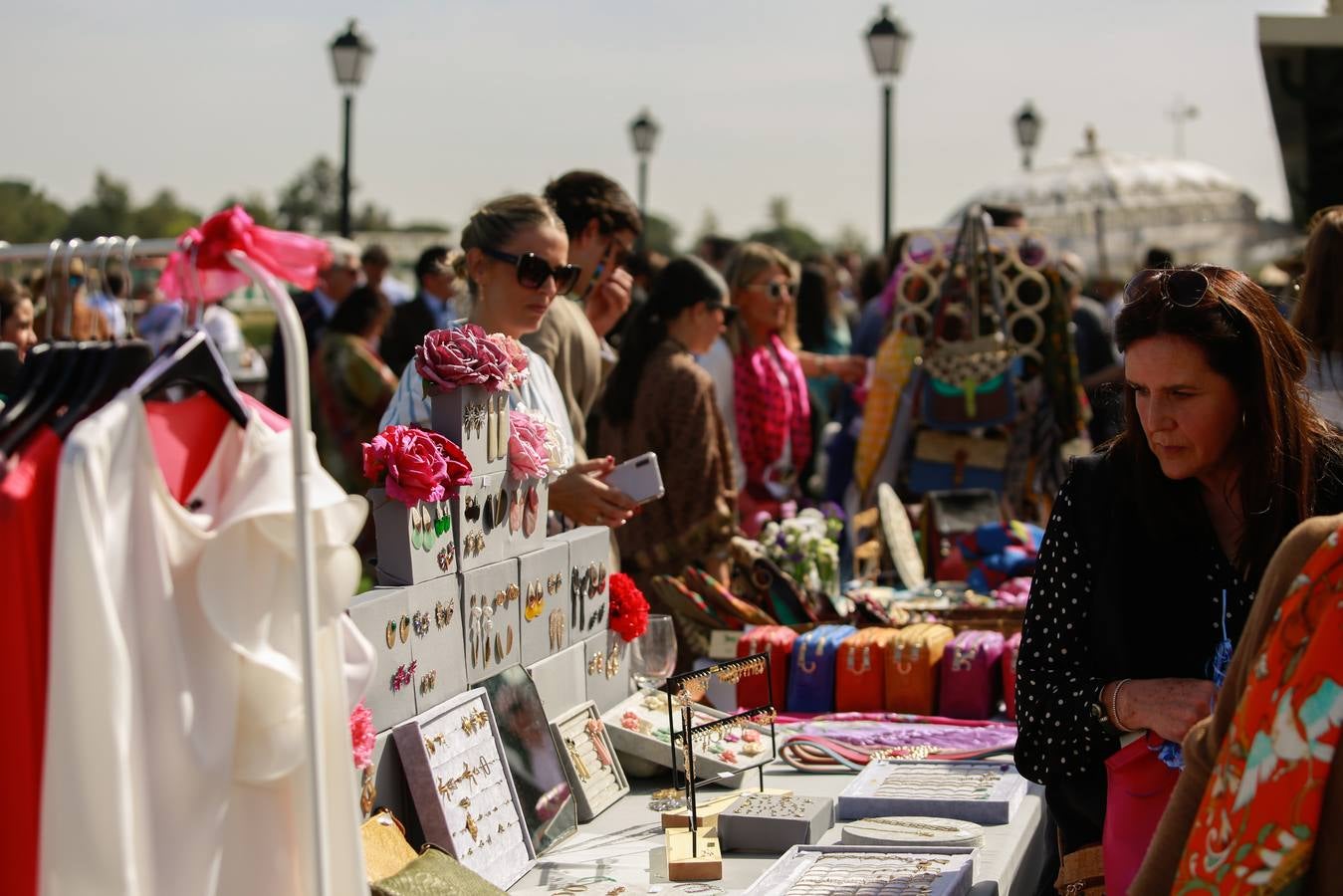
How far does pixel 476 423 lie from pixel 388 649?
526 millimetres

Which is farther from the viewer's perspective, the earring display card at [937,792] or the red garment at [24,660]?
the earring display card at [937,792]

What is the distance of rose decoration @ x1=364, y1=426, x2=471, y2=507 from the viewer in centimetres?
255

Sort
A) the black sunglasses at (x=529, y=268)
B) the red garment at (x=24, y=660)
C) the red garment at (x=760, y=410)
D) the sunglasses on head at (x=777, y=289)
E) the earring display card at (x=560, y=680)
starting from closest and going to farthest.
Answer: the red garment at (x=24, y=660)
the earring display card at (x=560, y=680)
the black sunglasses at (x=529, y=268)
the red garment at (x=760, y=410)
the sunglasses on head at (x=777, y=289)

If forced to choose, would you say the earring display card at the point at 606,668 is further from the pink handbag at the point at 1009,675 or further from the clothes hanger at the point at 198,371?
the clothes hanger at the point at 198,371

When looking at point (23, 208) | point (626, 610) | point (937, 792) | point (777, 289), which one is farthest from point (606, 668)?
point (777, 289)

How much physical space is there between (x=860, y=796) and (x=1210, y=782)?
1.24 metres

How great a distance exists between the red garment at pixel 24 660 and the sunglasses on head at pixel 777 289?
188 inches

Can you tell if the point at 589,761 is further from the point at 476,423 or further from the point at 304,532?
the point at 304,532

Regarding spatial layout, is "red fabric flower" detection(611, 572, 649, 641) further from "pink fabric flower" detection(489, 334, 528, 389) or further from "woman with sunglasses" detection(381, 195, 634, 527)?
"pink fabric flower" detection(489, 334, 528, 389)

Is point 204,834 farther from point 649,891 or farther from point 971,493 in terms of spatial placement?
point 971,493

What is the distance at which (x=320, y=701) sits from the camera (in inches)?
68.4

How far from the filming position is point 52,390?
1695mm

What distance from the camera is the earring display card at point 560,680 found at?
3.01 meters

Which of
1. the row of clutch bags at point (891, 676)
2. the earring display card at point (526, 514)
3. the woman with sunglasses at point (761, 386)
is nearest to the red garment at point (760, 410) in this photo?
the woman with sunglasses at point (761, 386)
